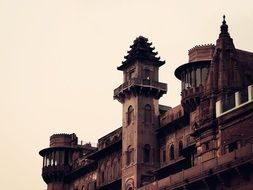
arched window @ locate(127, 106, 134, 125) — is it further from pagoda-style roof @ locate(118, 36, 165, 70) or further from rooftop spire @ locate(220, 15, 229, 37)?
rooftop spire @ locate(220, 15, 229, 37)

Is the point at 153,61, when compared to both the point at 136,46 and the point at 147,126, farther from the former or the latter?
the point at 147,126

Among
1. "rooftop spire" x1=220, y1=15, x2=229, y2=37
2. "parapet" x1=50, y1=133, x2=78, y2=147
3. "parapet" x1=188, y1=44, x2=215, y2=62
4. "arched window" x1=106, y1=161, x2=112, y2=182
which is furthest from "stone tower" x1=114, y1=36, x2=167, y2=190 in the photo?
"rooftop spire" x1=220, y1=15, x2=229, y2=37

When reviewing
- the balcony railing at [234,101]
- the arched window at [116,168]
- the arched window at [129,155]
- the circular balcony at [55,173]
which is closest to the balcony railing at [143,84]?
the arched window at [129,155]

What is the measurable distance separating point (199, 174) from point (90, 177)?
138ft

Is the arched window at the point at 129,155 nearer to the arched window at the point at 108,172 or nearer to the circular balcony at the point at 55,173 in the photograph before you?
the arched window at the point at 108,172

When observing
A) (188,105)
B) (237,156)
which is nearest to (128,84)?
(188,105)

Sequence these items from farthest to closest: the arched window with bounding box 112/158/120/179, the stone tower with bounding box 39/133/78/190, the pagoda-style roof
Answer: the stone tower with bounding box 39/133/78/190 < the arched window with bounding box 112/158/120/179 < the pagoda-style roof

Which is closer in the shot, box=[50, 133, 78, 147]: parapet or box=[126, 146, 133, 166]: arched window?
box=[126, 146, 133, 166]: arched window

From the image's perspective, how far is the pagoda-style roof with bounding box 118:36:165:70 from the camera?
260 ft

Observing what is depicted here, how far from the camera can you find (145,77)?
261 ft

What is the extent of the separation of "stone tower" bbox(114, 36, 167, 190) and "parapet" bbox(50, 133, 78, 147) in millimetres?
16266

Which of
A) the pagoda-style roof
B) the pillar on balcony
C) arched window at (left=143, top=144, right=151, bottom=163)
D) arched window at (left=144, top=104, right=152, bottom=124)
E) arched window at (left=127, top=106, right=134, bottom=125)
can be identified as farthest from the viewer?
the pagoda-style roof

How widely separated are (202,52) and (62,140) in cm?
3011

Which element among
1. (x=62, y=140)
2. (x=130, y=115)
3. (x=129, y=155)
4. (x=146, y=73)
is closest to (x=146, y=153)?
(x=129, y=155)
